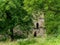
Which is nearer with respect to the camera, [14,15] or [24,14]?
[14,15]

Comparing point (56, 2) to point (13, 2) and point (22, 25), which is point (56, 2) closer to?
point (13, 2)

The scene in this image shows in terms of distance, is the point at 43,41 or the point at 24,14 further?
the point at 24,14

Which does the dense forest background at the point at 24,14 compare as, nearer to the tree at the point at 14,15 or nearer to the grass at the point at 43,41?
the tree at the point at 14,15

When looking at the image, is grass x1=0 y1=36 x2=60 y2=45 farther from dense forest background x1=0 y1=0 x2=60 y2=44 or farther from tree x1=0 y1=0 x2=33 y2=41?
tree x1=0 y1=0 x2=33 y2=41

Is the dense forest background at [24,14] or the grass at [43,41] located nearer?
the grass at [43,41]

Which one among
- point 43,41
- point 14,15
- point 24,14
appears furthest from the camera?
point 24,14

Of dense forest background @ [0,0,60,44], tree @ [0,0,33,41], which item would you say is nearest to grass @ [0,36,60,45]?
dense forest background @ [0,0,60,44]

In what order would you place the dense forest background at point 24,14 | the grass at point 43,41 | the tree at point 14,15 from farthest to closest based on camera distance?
the tree at point 14,15 < the dense forest background at point 24,14 < the grass at point 43,41

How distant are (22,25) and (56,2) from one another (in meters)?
8.13

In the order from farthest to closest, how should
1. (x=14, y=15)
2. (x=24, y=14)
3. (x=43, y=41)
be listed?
(x=24, y=14) → (x=14, y=15) → (x=43, y=41)

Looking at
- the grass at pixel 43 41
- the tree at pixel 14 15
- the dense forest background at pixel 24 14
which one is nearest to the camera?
the grass at pixel 43 41

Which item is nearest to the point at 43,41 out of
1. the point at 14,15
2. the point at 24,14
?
the point at 14,15

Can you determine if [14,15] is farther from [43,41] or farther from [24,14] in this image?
[43,41]

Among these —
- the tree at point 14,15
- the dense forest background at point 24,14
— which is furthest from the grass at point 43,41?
the tree at point 14,15
